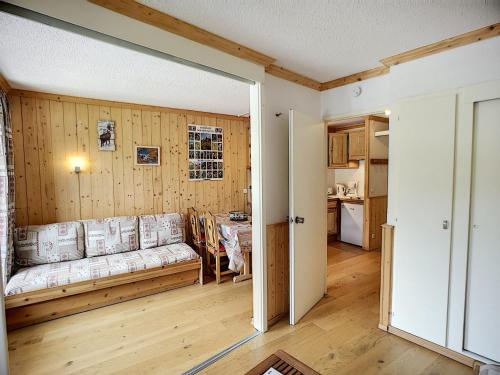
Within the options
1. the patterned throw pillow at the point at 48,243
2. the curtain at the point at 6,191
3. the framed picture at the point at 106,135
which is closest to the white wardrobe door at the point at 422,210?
the framed picture at the point at 106,135

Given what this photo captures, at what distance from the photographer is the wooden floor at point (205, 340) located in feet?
6.70

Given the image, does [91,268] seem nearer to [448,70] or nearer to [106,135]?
[106,135]

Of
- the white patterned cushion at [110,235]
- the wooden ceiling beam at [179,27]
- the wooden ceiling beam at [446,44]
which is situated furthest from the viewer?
the white patterned cushion at [110,235]

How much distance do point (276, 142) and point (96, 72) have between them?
1.87 metres

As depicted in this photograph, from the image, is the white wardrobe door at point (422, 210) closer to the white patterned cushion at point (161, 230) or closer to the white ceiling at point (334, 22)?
the white ceiling at point (334, 22)

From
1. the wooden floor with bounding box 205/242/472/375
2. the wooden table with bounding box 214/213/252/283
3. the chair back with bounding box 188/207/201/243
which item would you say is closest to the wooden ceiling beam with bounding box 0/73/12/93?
the chair back with bounding box 188/207/201/243

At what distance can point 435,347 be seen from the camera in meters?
2.16

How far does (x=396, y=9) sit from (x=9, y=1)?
2.05 meters

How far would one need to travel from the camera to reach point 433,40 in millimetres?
2064

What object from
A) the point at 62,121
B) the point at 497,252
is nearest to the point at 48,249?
the point at 62,121

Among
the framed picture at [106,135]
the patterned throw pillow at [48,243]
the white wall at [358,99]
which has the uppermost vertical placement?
the white wall at [358,99]

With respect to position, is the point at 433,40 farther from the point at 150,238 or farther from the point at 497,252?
the point at 150,238

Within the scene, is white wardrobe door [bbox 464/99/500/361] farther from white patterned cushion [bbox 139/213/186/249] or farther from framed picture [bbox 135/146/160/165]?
framed picture [bbox 135/146/160/165]

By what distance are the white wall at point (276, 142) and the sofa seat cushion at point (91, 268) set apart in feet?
4.96
